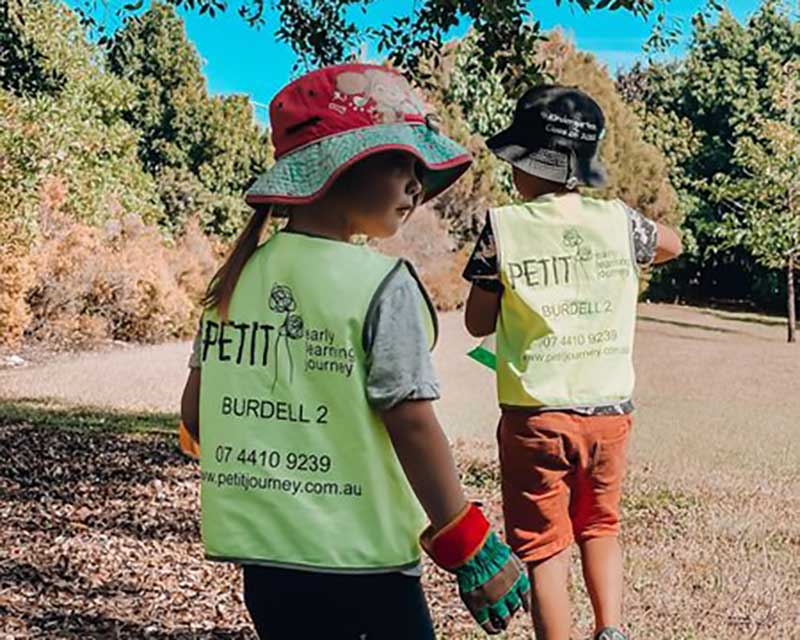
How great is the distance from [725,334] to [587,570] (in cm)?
2826

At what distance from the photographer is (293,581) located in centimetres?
213

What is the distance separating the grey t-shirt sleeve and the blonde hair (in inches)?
12.4

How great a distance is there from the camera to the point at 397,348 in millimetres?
2066

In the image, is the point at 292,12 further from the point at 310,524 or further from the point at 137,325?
the point at 137,325

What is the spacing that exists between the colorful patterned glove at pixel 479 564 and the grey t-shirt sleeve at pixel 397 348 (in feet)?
0.75

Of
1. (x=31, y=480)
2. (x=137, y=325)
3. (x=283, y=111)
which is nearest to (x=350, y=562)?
(x=283, y=111)

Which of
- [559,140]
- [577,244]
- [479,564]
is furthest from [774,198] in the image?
[479,564]

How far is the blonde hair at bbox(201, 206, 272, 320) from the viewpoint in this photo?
2.26 meters

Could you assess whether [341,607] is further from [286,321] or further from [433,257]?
[433,257]

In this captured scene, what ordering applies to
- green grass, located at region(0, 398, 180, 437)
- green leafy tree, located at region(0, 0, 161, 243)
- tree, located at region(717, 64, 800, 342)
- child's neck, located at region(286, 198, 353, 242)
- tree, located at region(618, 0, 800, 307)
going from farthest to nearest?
tree, located at region(618, 0, 800, 307), tree, located at region(717, 64, 800, 342), green leafy tree, located at region(0, 0, 161, 243), green grass, located at region(0, 398, 180, 437), child's neck, located at region(286, 198, 353, 242)

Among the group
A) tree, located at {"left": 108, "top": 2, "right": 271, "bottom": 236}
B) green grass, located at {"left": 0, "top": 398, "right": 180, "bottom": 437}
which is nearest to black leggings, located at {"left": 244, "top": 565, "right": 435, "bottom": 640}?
green grass, located at {"left": 0, "top": 398, "right": 180, "bottom": 437}

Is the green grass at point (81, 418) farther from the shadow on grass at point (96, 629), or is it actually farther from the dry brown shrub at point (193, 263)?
the dry brown shrub at point (193, 263)

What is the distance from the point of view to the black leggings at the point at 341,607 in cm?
211

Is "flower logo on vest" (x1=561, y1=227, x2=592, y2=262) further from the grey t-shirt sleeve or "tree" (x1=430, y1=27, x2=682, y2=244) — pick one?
"tree" (x1=430, y1=27, x2=682, y2=244)
